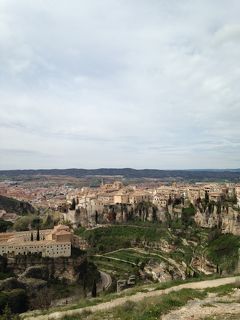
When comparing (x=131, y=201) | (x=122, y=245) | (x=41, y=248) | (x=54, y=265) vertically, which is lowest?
(x=122, y=245)

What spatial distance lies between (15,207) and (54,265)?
76018 mm

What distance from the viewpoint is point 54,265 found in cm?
4884

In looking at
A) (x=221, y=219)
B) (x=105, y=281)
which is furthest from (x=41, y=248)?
(x=221, y=219)

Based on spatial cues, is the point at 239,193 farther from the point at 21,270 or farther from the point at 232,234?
the point at 21,270

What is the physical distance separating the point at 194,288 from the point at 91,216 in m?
66.9

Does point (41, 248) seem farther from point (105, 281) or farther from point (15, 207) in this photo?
point (15, 207)

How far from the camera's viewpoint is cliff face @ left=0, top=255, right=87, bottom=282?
155 feet

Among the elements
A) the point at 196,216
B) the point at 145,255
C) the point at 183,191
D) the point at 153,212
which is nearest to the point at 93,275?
the point at 145,255

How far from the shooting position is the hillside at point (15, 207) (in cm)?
11817

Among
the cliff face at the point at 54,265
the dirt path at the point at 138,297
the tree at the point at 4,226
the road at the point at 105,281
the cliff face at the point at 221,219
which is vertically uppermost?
the dirt path at the point at 138,297

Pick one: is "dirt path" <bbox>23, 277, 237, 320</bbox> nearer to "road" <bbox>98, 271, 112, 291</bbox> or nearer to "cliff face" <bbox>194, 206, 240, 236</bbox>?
A: "road" <bbox>98, 271, 112, 291</bbox>

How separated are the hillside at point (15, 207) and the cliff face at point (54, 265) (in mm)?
69313

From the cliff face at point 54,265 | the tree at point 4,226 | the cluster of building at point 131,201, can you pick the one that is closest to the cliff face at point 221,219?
the cluster of building at point 131,201

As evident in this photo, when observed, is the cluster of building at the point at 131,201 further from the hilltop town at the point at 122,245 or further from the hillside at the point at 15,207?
the hillside at the point at 15,207
